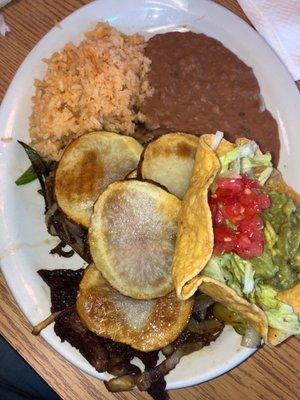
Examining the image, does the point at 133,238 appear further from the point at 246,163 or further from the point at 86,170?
the point at 246,163

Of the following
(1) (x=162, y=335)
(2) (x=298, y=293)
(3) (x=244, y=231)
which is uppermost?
(3) (x=244, y=231)

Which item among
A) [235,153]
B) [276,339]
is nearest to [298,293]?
[276,339]

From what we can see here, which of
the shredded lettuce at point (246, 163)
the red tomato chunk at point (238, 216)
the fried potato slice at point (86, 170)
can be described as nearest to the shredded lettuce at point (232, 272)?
the red tomato chunk at point (238, 216)

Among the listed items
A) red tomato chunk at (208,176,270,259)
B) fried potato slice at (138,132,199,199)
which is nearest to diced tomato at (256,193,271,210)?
red tomato chunk at (208,176,270,259)

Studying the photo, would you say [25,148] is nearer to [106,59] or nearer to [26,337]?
[106,59]

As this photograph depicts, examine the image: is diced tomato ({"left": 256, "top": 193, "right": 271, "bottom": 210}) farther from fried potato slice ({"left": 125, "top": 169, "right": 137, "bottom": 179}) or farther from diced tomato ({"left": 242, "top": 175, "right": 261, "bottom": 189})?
fried potato slice ({"left": 125, "top": 169, "right": 137, "bottom": 179})

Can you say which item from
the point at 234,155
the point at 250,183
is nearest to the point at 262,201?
the point at 250,183

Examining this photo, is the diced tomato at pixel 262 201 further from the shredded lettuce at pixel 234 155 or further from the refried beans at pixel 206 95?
the refried beans at pixel 206 95

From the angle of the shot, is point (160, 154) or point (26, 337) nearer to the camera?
point (160, 154)
